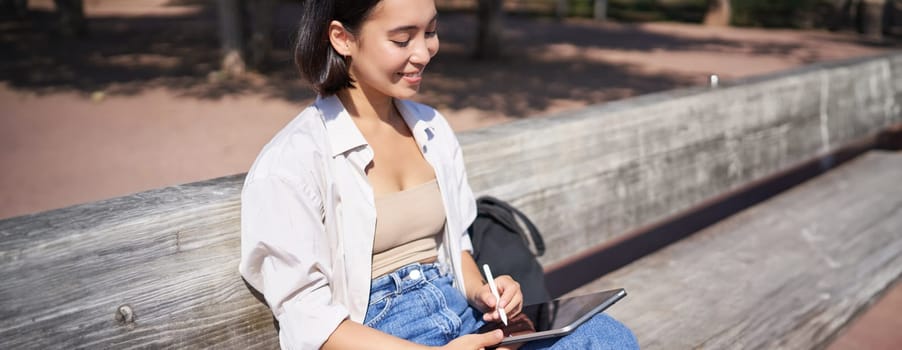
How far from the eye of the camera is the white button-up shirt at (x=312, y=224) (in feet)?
5.82

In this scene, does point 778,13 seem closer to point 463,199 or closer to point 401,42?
point 463,199

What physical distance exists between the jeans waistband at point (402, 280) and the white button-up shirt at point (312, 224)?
0.18ft

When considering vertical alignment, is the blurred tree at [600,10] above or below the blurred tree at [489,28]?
below

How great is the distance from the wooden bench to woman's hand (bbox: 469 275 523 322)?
21.8 inches

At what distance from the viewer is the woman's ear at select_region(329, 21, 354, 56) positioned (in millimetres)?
2020

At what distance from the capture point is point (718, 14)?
77.2 feet

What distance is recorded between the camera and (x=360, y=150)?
2.01 meters

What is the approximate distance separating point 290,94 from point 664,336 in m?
9.09

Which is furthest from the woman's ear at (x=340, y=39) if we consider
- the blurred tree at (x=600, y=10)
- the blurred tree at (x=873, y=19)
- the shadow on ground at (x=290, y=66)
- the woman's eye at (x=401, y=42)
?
the blurred tree at (x=600, y=10)

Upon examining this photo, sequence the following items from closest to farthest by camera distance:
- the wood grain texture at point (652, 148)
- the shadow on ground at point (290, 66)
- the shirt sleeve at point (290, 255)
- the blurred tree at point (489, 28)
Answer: the shirt sleeve at point (290, 255), the wood grain texture at point (652, 148), the shadow on ground at point (290, 66), the blurred tree at point (489, 28)

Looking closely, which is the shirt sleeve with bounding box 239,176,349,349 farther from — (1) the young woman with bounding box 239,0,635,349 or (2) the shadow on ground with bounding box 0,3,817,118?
(2) the shadow on ground with bounding box 0,3,817,118

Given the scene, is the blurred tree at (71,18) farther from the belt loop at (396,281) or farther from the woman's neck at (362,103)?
the belt loop at (396,281)

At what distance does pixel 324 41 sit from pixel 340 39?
4 centimetres

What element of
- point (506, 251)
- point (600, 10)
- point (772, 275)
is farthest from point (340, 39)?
point (600, 10)
